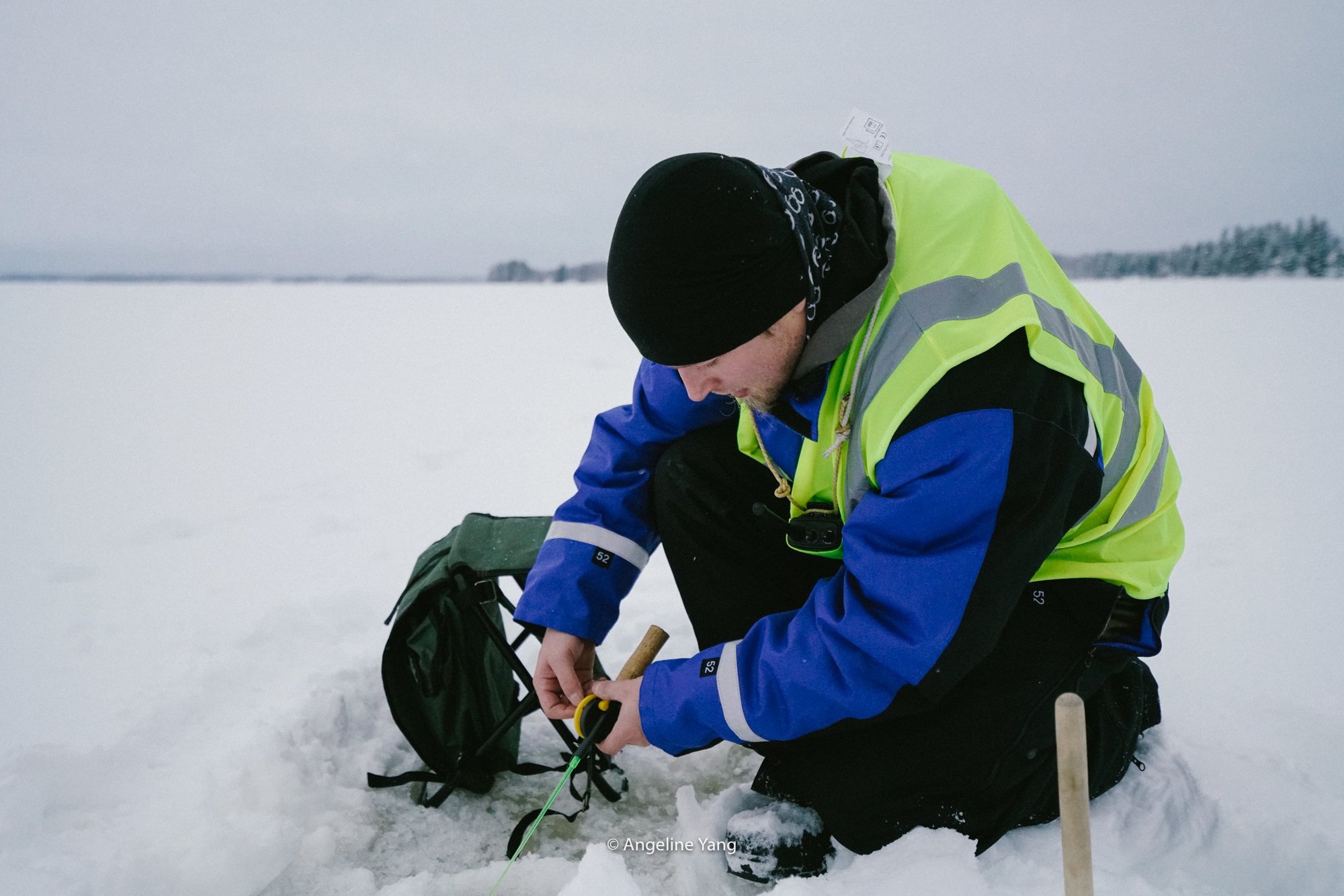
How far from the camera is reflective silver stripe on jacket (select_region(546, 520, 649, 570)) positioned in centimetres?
169

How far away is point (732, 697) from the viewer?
1.28 meters

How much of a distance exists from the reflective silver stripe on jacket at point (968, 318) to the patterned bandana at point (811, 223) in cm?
12

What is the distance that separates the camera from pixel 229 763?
163 cm

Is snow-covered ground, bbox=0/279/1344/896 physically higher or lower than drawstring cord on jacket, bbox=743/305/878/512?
lower

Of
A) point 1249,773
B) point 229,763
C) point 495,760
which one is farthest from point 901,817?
point 229,763

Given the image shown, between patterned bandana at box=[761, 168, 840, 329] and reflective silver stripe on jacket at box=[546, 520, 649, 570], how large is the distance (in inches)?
28.9

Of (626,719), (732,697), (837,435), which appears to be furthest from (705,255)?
(626,719)

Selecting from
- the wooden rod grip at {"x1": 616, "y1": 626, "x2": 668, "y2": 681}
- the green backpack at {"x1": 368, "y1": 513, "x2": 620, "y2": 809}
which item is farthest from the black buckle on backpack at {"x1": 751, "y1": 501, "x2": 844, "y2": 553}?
the green backpack at {"x1": 368, "y1": 513, "x2": 620, "y2": 809}

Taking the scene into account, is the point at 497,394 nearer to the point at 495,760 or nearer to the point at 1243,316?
the point at 495,760

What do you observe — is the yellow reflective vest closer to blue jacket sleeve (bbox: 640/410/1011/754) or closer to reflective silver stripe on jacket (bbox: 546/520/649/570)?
blue jacket sleeve (bbox: 640/410/1011/754)

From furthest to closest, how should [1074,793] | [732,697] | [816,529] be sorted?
[816,529] → [732,697] → [1074,793]

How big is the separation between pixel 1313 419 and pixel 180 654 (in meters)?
5.84

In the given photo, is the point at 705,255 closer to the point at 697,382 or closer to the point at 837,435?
the point at 697,382

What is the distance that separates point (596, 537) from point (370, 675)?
2.69ft
